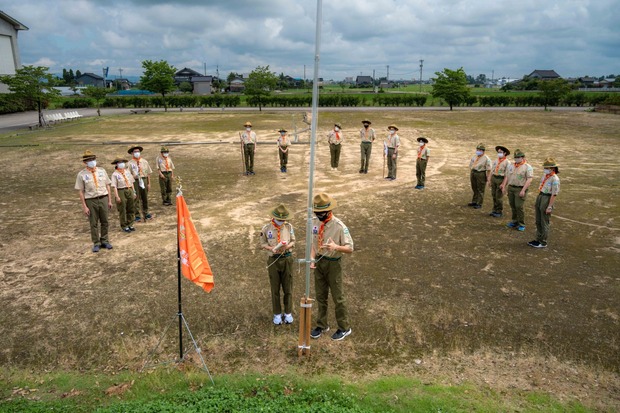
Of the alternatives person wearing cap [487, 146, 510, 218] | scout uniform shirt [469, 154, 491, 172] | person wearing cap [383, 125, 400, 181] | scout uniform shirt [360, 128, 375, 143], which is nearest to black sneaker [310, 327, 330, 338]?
person wearing cap [487, 146, 510, 218]

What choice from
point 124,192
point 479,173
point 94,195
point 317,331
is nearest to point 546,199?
point 479,173

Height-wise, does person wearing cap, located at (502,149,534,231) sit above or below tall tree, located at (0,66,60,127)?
below

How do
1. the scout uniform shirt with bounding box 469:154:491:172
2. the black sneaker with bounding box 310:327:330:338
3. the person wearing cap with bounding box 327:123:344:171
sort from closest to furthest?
→ 1. the black sneaker with bounding box 310:327:330:338
2. the scout uniform shirt with bounding box 469:154:491:172
3. the person wearing cap with bounding box 327:123:344:171

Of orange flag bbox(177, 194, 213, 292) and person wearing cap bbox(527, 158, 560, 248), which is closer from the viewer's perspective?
orange flag bbox(177, 194, 213, 292)

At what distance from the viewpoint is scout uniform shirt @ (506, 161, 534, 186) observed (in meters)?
10.0

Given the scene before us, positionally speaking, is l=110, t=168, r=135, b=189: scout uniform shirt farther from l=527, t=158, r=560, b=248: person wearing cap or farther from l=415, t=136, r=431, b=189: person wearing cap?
l=527, t=158, r=560, b=248: person wearing cap

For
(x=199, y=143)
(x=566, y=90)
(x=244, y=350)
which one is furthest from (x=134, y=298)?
(x=566, y=90)

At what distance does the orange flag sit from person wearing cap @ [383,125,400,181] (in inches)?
426

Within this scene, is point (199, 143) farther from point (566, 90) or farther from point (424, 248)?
point (566, 90)

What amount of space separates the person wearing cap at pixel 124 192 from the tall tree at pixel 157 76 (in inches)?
1607

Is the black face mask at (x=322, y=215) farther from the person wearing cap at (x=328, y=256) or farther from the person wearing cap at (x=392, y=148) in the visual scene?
the person wearing cap at (x=392, y=148)

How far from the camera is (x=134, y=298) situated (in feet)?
24.3

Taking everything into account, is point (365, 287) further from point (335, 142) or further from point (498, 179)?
point (335, 142)

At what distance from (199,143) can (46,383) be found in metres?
19.2
